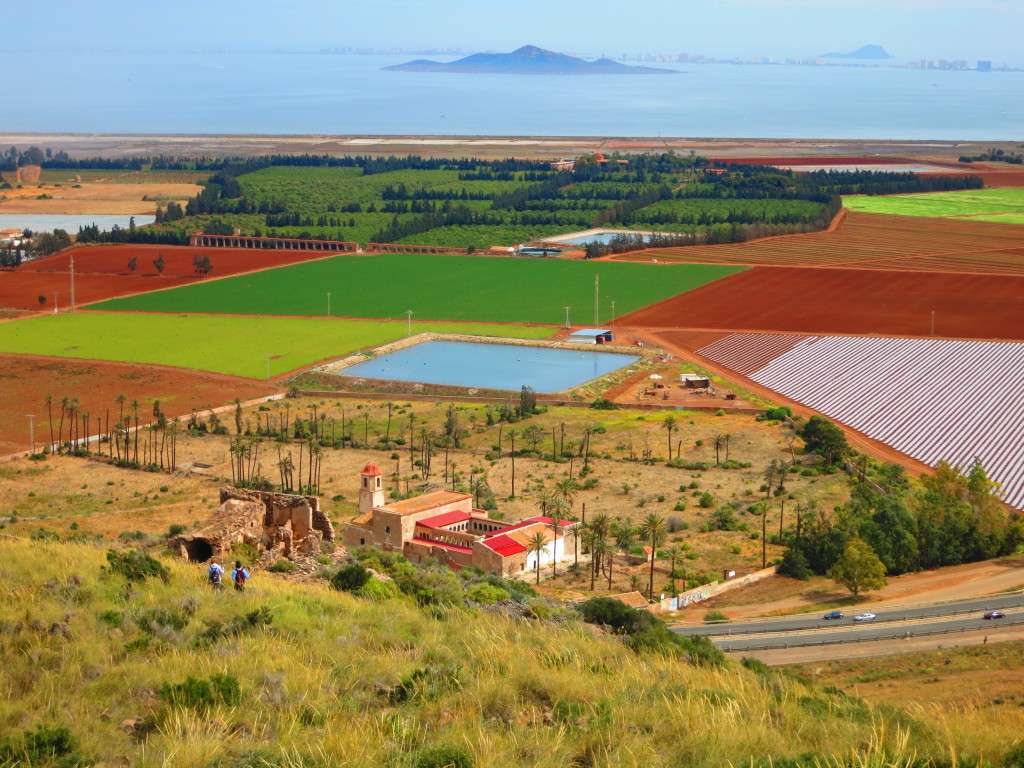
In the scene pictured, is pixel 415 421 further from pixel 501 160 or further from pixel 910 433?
pixel 501 160

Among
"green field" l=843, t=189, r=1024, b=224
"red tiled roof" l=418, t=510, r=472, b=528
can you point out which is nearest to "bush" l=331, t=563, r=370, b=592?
"red tiled roof" l=418, t=510, r=472, b=528

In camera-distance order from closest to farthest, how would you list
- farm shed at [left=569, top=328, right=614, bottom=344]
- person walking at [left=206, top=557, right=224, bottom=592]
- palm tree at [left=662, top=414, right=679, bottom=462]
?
person walking at [left=206, top=557, right=224, bottom=592] < palm tree at [left=662, top=414, right=679, bottom=462] < farm shed at [left=569, top=328, right=614, bottom=344]

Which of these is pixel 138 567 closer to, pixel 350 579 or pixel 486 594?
pixel 350 579

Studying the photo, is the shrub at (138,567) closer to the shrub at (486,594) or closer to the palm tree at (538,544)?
the shrub at (486,594)

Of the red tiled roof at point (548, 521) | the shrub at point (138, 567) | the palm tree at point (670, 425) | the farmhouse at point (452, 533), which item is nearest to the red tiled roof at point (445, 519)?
the farmhouse at point (452, 533)

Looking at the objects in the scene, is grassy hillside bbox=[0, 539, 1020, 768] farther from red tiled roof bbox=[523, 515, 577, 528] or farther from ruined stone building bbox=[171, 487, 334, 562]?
red tiled roof bbox=[523, 515, 577, 528]

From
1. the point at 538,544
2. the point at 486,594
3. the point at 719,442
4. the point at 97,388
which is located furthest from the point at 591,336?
the point at 486,594
